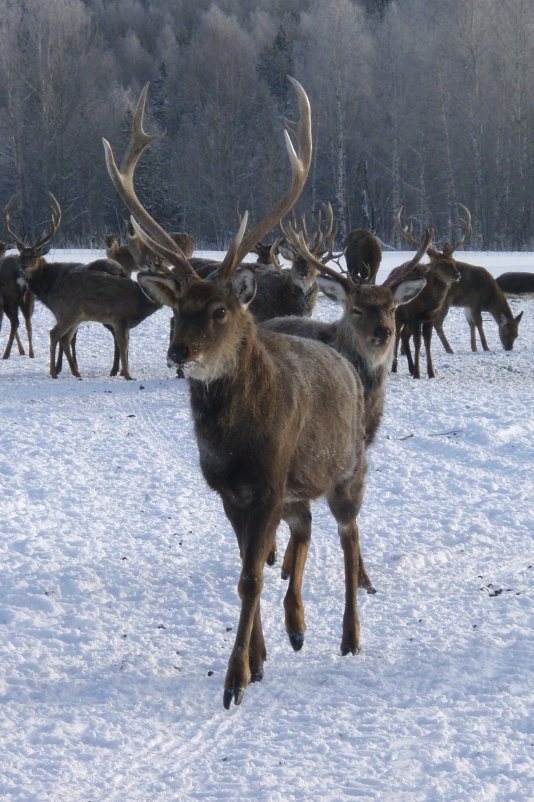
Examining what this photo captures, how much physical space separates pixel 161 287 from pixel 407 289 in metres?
2.86

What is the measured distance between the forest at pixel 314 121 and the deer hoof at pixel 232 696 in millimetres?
37997

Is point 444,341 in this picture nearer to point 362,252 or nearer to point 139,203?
point 362,252

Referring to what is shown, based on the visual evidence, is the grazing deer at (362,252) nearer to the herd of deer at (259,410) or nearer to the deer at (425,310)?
the deer at (425,310)

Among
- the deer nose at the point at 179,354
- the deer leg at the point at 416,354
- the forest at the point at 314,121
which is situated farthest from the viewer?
the forest at the point at 314,121

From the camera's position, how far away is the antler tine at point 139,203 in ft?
15.9

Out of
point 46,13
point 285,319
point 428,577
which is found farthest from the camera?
point 46,13

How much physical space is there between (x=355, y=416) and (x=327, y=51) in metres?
44.7

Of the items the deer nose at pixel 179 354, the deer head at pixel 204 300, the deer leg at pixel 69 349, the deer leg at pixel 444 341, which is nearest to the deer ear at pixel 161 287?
the deer head at pixel 204 300

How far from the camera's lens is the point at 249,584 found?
14.7ft

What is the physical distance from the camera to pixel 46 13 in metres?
51.1

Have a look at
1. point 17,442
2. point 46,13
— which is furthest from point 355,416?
point 46,13

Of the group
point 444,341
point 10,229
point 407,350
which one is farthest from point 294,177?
point 10,229

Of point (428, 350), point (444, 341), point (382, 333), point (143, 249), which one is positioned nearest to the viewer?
point (382, 333)

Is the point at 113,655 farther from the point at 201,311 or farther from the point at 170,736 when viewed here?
the point at 201,311
